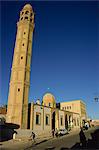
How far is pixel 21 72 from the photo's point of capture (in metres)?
40.7

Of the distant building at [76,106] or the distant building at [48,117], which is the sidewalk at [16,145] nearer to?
the distant building at [48,117]

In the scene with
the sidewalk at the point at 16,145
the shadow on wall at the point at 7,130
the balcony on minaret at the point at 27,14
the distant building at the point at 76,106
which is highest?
the balcony on minaret at the point at 27,14

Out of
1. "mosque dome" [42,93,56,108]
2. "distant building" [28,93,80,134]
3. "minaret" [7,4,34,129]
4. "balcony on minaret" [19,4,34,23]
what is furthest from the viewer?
"mosque dome" [42,93,56,108]

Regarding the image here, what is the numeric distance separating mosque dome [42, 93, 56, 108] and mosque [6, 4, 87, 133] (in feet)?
17.9

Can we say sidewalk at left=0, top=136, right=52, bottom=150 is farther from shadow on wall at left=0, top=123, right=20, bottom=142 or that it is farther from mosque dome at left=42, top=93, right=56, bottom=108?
mosque dome at left=42, top=93, right=56, bottom=108

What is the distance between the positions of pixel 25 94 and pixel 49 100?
62.4 feet

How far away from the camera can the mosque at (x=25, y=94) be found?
38.0 m

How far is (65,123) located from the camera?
5491 centimetres

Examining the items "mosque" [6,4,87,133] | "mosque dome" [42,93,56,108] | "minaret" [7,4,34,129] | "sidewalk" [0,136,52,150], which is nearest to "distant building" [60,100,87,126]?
"mosque dome" [42,93,56,108]

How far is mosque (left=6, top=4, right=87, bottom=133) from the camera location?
3803 centimetres

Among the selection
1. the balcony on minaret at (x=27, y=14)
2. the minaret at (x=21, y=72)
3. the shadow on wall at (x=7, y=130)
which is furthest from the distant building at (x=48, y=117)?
the balcony on minaret at (x=27, y=14)

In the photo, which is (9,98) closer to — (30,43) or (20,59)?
(20,59)

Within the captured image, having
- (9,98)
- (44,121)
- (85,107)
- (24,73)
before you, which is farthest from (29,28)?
(85,107)

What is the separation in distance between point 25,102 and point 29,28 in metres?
16.5
